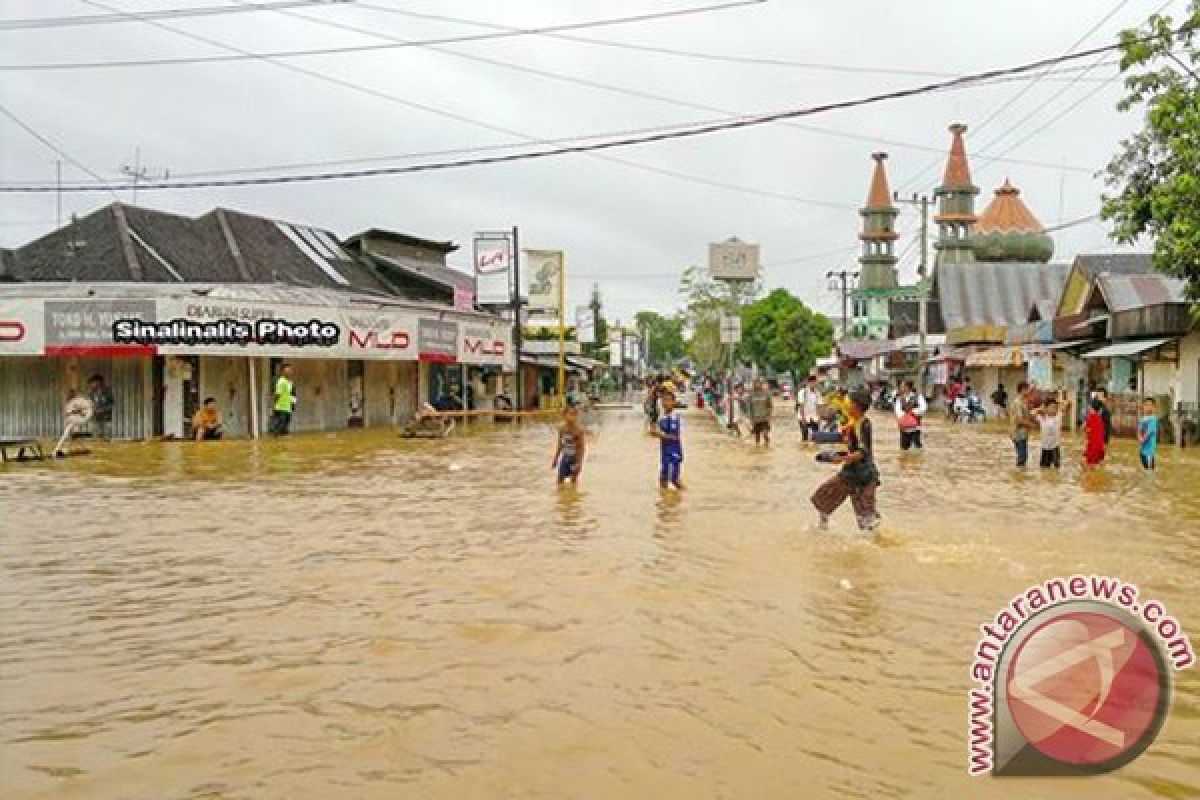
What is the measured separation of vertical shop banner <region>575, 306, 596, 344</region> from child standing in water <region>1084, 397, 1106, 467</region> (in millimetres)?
45541

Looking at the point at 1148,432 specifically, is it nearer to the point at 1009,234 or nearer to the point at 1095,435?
the point at 1095,435

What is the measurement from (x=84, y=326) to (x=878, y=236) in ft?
314

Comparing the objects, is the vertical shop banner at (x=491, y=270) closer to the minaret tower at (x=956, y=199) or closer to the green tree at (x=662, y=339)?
the minaret tower at (x=956, y=199)

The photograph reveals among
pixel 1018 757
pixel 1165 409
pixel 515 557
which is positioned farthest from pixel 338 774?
pixel 1165 409

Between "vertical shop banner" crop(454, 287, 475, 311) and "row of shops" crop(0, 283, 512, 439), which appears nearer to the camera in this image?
"row of shops" crop(0, 283, 512, 439)

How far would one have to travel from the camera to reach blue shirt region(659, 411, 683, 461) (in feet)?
49.9

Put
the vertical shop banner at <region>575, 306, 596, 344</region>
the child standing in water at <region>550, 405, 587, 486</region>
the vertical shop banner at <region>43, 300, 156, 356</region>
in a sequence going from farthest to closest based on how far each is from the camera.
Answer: the vertical shop banner at <region>575, 306, 596, 344</region> → the vertical shop banner at <region>43, 300, 156, 356</region> → the child standing in water at <region>550, 405, 587, 486</region>

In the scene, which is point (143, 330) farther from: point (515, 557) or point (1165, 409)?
point (1165, 409)

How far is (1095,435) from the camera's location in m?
19.6

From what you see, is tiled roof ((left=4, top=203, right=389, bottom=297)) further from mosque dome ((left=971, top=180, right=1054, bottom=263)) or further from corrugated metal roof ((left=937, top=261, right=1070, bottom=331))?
mosque dome ((left=971, top=180, right=1054, bottom=263))

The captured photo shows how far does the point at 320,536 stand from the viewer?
36.8ft

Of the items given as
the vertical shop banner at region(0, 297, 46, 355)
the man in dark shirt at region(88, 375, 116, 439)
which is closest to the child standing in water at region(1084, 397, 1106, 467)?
the man in dark shirt at region(88, 375, 116, 439)

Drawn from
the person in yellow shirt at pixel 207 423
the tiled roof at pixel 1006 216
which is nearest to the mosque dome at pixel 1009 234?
the tiled roof at pixel 1006 216

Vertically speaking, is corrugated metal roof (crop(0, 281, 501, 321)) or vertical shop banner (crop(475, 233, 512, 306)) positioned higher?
vertical shop banner (crop(475, 233, 512, 306))
